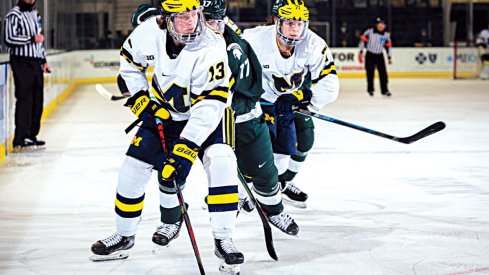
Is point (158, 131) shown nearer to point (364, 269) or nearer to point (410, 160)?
point (364, 269)

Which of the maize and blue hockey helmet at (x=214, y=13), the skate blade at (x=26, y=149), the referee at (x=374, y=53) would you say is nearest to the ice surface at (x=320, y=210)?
the skate blade at (x=26, y=149)

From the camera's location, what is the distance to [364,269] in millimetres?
3422

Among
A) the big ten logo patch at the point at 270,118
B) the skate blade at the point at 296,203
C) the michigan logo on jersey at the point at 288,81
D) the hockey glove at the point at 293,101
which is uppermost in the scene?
the michigan logo on jersey at the point at 288,81

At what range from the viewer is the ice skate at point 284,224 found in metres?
4.03

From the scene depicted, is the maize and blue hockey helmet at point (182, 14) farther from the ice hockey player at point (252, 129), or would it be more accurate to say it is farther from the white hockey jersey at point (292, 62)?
the white hockey jersey at point (292, 62)

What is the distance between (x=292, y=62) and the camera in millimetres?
4289

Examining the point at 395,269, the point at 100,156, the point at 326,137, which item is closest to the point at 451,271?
the point at 395,269

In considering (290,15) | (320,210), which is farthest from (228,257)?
(320,210)

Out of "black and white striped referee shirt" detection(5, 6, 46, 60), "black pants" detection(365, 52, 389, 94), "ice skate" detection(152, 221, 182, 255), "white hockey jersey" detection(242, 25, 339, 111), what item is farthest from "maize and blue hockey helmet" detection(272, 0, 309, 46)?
"black pants" detection(365, 52, 389, 94)

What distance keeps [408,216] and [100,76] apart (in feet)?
41.3

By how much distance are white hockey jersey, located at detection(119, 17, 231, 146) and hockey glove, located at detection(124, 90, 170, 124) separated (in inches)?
1.4

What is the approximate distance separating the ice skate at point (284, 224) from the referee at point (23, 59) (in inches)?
142

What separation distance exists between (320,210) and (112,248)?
1466mm

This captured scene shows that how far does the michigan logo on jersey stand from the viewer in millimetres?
4336
